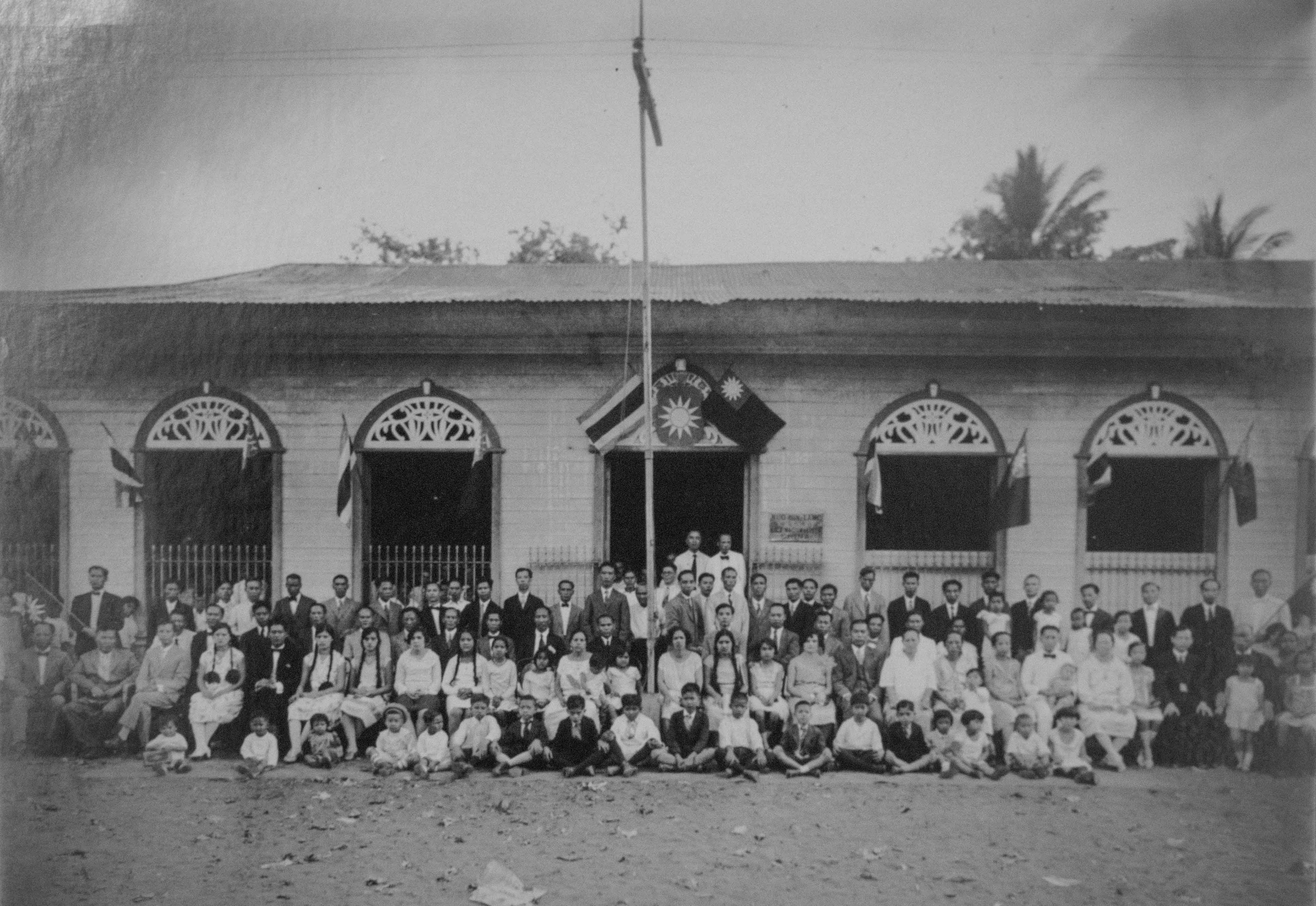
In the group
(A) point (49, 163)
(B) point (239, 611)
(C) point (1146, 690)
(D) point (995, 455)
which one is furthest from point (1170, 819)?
(A) point (49, 163)

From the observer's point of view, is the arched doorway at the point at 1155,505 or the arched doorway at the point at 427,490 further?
the arched doorway at the point at 427,490

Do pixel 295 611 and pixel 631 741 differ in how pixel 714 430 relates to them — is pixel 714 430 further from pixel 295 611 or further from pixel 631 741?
pixel 295 611

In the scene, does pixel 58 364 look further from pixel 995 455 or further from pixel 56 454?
pixel 995 455

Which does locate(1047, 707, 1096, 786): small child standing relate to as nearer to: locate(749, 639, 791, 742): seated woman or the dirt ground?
the dirt ground

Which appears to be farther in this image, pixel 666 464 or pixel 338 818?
pixel 666 464

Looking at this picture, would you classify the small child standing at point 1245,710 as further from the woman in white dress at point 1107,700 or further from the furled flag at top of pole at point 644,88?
the furled flag at top of pole at point 644,88

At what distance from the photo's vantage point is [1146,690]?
7.23m

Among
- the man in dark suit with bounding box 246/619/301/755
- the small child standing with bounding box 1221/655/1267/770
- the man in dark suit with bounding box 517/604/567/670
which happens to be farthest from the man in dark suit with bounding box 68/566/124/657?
the small child standing with bounding box 1221/655/1267/770

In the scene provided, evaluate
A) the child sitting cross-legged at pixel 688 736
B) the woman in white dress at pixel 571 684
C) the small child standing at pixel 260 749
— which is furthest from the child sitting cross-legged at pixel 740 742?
the small child standing at pixel 260 749

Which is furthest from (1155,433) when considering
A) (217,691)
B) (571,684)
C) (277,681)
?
(217,691)

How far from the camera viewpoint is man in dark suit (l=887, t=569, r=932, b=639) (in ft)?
26.7

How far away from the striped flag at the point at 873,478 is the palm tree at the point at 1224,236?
9.67 feet

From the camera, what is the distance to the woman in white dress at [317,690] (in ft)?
23.6

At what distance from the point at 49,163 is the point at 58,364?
4.47 ft
